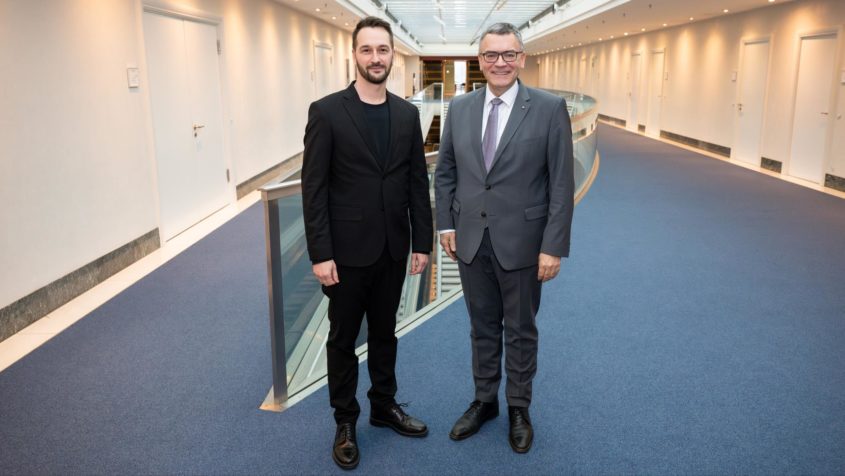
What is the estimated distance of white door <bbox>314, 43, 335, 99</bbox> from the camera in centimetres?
1504

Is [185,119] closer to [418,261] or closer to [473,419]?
[418,261]

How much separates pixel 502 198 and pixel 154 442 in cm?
182

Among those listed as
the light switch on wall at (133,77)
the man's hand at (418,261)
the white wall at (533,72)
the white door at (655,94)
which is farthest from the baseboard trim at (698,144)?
the white wall at (533,72)

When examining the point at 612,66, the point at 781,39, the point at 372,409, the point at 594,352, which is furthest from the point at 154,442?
the point at 612,66

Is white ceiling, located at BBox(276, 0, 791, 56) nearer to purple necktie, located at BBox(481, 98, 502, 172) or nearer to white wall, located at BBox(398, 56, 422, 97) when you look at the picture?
white wall, located at BBox(398, 56, 422, 97)

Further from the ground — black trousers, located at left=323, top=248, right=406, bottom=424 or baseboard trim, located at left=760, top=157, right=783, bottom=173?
black trousers, located at left=323, top=248, right=406, bottom=424

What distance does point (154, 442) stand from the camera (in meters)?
2.90

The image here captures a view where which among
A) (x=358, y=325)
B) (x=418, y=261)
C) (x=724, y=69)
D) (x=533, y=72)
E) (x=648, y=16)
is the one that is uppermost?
(x=648, y=16)

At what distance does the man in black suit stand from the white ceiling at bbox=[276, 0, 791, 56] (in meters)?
9.85

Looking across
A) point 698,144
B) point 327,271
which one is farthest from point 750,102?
point 327,271

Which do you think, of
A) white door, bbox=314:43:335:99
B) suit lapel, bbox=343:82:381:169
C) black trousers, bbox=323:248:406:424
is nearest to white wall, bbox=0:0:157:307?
black trousers, bbox=323:248:406:424

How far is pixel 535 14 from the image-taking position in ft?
80.3

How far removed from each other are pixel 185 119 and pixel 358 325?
5547 mm

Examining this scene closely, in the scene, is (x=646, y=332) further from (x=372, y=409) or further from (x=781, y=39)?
(x=781, y=39)
